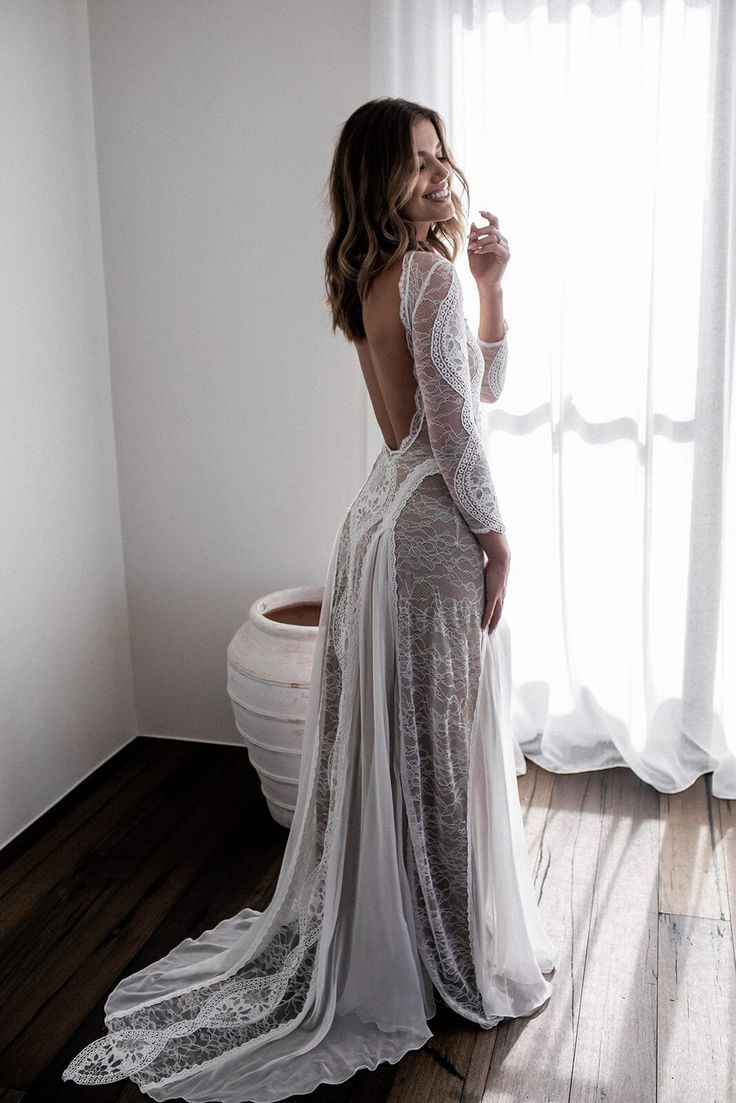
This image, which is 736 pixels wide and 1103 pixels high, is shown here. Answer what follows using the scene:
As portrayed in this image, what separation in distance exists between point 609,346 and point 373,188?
116 cm

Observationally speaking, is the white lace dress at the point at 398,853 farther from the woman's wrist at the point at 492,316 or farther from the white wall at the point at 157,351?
the white wall at the point at 157,351

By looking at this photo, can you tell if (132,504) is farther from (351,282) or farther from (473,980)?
(473,980)

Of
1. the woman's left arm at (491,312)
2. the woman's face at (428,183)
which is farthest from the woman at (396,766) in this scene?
the woman's left arm at (491,312)

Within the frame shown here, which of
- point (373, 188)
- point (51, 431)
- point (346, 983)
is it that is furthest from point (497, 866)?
point (51, 431)

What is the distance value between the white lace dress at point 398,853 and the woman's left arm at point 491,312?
0.84 ft

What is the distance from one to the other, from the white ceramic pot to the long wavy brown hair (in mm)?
1013

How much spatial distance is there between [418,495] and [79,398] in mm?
1414

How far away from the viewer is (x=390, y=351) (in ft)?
5.79

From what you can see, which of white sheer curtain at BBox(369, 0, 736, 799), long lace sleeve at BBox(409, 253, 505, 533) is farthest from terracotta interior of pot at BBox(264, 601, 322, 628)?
long lace sleeve at BBox(409, 253, 505, 533)

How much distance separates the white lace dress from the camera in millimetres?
1764

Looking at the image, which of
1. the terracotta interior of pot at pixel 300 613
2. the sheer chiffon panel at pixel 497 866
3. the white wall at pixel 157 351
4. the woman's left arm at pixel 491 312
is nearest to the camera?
the sheer chiffon panel at pixel 497 866

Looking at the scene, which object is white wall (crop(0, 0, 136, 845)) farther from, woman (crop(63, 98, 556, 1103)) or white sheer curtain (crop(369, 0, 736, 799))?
woman (crop(63, 98, 556, 1103))

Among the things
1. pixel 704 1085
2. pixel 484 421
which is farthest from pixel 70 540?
pixel 704 1085

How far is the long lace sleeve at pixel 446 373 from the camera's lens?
1.67 metres
